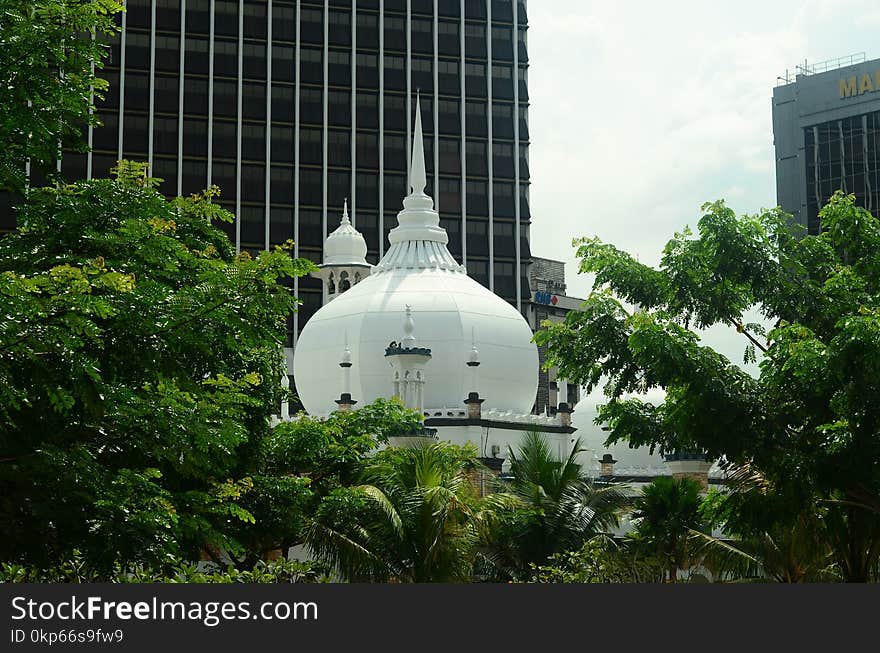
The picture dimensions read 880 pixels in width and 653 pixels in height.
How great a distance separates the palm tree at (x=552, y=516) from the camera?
33.5 metres

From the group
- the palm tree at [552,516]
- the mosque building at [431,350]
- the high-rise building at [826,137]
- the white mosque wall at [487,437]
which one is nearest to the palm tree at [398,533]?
the palm tree at [552,516]

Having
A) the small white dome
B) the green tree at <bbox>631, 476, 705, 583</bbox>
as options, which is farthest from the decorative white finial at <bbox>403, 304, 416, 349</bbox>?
the green tree at <bbox>631, 476, 705, 583</bbox>

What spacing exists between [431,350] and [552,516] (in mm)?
24970

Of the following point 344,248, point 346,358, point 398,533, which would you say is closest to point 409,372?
point 346,358

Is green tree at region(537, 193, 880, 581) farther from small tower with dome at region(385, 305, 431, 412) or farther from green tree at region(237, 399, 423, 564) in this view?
small tower with dome at region(385, 305, 431, 412)

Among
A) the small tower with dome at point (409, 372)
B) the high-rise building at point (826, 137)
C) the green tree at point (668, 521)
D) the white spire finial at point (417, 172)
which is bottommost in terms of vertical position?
the green tree at point (668, 521)

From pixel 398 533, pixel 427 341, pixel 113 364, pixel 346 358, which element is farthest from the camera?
pixel 427 341

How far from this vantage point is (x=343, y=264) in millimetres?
72938

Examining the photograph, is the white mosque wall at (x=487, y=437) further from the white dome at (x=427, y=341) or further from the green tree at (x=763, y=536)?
the green tree at (x=763, y=536)

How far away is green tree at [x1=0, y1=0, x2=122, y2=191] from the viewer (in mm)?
17797

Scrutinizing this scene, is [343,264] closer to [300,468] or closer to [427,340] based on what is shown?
[427,340]

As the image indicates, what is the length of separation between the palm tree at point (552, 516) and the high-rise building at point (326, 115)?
62630 mm

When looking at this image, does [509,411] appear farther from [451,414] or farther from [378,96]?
[378,96]

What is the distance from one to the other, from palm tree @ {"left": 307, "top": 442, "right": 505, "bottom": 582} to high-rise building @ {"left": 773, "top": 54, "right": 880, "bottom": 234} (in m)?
62.4
